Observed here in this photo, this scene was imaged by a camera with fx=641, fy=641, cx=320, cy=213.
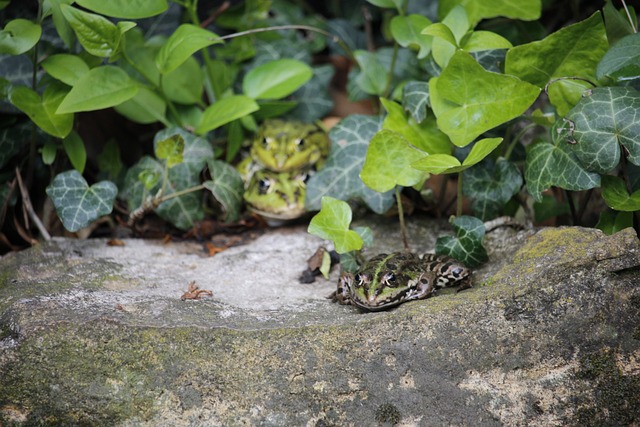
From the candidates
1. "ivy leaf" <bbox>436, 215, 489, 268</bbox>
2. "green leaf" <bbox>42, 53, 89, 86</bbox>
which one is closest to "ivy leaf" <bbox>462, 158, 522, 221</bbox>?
"ivy leaf" <bbox>436, 215, 489, 268</bbox>

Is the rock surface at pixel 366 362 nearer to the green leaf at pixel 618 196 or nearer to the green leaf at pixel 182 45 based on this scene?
the green leaf at pixel 618 196

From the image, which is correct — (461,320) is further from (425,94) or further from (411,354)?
(425,94)

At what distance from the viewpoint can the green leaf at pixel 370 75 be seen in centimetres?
428

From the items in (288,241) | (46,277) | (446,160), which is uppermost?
(446,160)

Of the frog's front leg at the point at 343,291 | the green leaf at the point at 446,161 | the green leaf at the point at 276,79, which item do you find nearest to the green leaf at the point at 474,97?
the green leaf at the point at 446,161

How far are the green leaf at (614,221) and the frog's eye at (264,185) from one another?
1.96 metres

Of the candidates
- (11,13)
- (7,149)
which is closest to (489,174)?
(7,149)

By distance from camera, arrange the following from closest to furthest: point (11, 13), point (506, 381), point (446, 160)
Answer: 1. point (506, 381)
2. point (446, 160)
3. point (11, 13)

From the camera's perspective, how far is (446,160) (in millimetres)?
2984

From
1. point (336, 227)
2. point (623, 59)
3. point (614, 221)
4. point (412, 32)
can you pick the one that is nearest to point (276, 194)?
point (336, 227)

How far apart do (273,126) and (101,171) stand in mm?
1229

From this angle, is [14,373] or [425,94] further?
[425,94]

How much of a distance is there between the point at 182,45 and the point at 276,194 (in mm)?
1068

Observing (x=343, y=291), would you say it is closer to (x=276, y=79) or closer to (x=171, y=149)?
(x=171, y=149)
